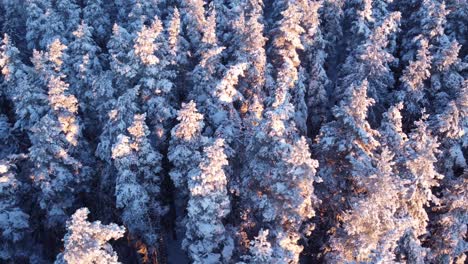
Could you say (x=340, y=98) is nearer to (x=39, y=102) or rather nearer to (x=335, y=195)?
(x=335, y=195)

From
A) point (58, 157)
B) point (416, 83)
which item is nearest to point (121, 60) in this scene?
point (58, 157)

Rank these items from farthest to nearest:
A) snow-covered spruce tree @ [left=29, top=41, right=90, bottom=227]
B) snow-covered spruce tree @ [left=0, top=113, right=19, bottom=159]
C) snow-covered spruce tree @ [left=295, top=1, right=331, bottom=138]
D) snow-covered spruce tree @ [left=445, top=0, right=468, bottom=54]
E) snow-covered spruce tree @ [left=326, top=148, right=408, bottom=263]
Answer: snow-covered spruce tree @ [left=445, top=0, right=468, bottom=54] → snow-covered spruce tree @ [left=295, top=1, right=331, bottom=138] → snow-covered spruce tree @ [left=0, top=113, right=19, bottom=159] → snow-covered spruce tree @ [left=29, top=41, right=90, bottom=227] → snow-covered spruce tree @ [left=326, top=148, right=408, bottom=263]

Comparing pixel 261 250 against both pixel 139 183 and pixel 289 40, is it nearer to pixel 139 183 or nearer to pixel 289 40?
pixel 139 183

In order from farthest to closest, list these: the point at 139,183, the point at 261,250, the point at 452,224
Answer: the point at 139,183 < the point at 452,224 < the point at 261,250

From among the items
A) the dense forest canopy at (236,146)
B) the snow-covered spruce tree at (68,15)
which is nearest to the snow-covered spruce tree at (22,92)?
the dense forest canopy at (236,146)

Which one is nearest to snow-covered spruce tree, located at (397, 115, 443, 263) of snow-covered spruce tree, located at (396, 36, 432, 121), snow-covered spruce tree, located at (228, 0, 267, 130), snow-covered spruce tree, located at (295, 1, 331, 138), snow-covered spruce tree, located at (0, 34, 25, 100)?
snow-covered spruce tree, located at (396, 36, 432, 121)

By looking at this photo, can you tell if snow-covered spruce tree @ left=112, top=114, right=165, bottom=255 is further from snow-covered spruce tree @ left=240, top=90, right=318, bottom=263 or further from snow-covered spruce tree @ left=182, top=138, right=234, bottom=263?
snow-covered spruce tree @ left=240, top=90, right=318, bottom=263
